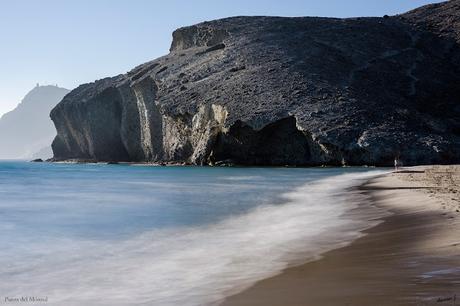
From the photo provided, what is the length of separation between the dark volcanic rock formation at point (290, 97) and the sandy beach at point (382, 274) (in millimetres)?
51064

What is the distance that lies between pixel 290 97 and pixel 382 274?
66.8 metres

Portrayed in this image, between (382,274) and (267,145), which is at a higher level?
(267,145)

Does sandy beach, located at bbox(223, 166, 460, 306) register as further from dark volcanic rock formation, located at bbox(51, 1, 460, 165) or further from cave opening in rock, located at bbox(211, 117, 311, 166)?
cave opening in rock, located at bbox(211, 117, 311, 166)

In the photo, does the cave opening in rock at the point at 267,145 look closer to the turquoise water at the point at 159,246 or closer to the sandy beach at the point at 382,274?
the turquoise water at the point at 159,246

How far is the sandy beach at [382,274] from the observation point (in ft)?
20.1

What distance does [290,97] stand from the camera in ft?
240

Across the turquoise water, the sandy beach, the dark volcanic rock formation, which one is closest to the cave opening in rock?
the dark volcanic rock formation

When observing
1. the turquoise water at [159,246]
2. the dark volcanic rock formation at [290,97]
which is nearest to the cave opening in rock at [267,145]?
the dark volcanic rock formation at [290,97]

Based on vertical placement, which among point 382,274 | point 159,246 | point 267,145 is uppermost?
point 267,145

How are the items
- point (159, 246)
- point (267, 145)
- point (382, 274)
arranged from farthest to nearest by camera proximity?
point (267, 145)
point (159, 246)
point (382, 274)

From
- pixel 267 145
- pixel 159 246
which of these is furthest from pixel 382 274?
pixel 267 145

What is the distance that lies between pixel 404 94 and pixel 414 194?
68.0 m

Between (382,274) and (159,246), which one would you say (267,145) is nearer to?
(159,246)

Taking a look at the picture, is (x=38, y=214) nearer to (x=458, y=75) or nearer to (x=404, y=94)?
(x=404, y=94)
